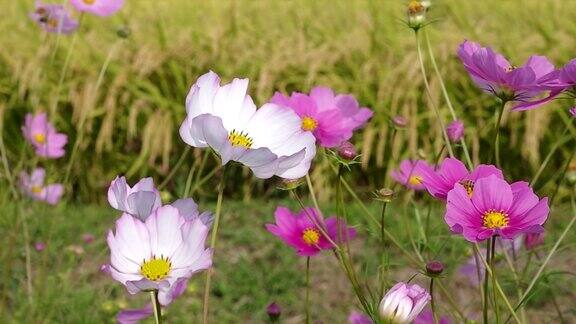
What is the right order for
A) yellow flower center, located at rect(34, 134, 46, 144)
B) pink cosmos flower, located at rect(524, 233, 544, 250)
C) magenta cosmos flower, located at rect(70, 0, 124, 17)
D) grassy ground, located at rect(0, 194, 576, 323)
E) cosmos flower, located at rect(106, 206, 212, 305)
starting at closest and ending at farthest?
cosmos flower, located at rect(106, 206, 212, 305) < pink cosmos flower, located at rect(524, 233, 544, 250) < magenta cosmos flower, located at rect(70, 0, 124, 17) < yellow flower center, located at rect(34, 134, 46, 144) < grassy ground, located at rect(0, 194, 576, 323)

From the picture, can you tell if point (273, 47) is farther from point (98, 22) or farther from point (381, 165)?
point (98, 22)

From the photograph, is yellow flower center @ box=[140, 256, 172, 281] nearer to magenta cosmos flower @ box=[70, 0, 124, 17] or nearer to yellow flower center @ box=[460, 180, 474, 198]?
yellow flower center @ box=[460, 180, 474, 198]

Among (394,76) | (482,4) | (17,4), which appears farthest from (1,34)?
(482,4)

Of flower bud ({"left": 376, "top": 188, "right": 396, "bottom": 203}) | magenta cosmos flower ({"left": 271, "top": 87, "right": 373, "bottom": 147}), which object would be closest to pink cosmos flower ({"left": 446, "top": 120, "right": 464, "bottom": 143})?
magenta cosmos flower ({"left": 271, "top": 87, "right": 373, "bottom": 147})

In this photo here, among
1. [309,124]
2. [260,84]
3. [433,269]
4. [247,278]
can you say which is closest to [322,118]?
[309,124]

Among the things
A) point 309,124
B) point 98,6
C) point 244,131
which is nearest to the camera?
point 244,131

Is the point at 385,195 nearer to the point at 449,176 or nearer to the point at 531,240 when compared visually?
the point at 449,176

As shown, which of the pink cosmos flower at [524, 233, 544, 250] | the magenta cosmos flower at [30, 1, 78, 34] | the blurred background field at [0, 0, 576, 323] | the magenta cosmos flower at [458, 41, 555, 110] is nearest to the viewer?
the magenta cosmos flower at [458, 41, 555, 110]
